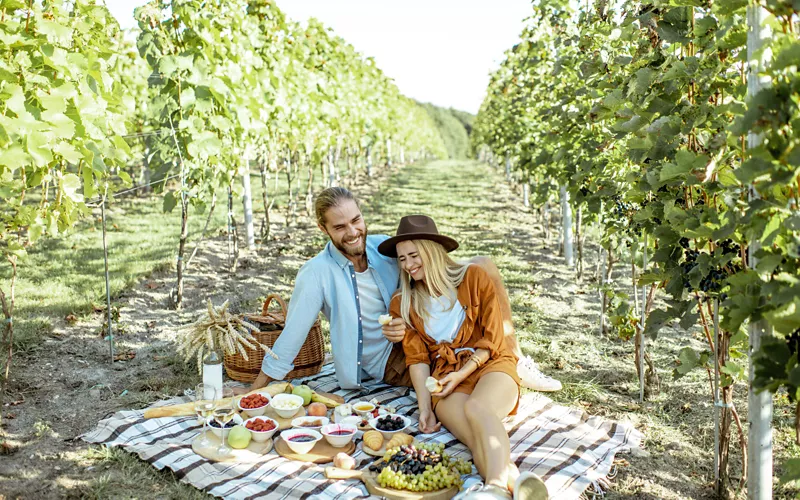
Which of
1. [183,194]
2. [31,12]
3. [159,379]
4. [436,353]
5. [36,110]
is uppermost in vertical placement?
[31,12]

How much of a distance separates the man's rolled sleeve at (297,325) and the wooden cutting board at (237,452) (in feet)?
1.92

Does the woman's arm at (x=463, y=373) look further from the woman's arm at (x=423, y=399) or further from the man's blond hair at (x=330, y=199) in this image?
the man's blond hair at (x=330, y=199)

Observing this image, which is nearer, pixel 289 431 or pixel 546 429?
pixel 289 431

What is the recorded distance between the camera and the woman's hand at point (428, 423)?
3.25 metres

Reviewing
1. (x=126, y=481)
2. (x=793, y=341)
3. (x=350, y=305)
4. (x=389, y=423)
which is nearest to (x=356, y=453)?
(x=389, y=423)

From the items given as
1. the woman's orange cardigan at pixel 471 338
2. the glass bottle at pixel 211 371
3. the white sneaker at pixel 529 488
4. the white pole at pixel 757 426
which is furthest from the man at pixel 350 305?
the white pole at pixel 757 426

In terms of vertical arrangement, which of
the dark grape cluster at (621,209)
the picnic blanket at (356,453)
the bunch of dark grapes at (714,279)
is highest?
the dark grape cluster at (621,209)

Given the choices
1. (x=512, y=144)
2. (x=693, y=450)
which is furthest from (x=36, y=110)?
(x=512, y=144)

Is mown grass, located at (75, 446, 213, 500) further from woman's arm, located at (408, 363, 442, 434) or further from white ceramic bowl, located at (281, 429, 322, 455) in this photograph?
woman's arm, located at (408, 363, 442, 434)

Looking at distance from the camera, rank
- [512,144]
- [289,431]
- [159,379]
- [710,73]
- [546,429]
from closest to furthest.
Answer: [710,73], [289,431], [546,429], [159,379], [512,144]

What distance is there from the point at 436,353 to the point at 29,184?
7.65 feet

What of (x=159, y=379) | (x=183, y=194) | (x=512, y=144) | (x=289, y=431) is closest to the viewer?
(x=289, y=431)

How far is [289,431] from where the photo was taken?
307 cm

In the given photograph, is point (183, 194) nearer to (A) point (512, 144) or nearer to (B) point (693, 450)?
(B) point (693, 450)
